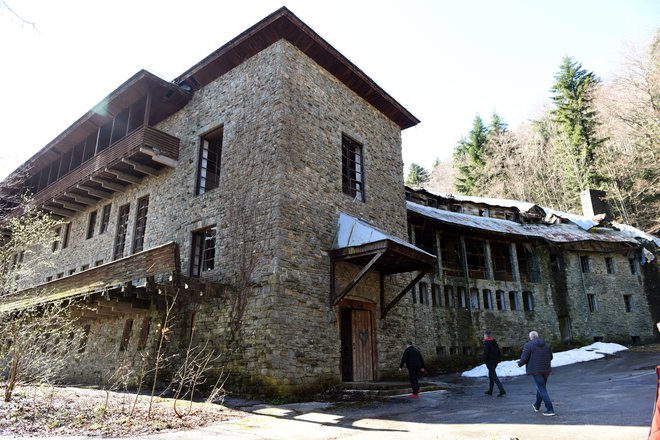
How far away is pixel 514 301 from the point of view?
980 inches

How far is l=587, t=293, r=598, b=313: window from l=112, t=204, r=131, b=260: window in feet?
85.2

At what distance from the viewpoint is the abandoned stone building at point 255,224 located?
442 inches

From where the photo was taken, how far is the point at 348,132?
15.0m

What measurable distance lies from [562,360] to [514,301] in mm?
6542

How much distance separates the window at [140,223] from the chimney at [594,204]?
2859 centimetres

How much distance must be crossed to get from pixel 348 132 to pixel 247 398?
906cm

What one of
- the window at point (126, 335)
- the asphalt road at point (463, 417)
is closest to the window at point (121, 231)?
the window at point (126, 335)

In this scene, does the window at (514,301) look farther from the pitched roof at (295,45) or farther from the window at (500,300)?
the pitched roof at (295,45)

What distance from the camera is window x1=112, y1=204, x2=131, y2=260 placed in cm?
1725

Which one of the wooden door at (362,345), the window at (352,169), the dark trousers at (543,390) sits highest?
the window at (352,169)

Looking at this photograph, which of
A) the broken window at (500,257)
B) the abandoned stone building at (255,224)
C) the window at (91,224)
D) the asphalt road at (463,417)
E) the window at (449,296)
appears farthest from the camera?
the broken window at (500,257)

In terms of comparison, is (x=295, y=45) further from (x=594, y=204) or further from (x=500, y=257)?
(x=594, y=204)

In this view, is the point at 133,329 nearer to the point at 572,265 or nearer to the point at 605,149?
the point at 572,265

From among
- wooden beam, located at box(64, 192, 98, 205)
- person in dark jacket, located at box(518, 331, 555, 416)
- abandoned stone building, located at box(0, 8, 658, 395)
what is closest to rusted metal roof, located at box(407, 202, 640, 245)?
abandoned stone building, located at box(0, 8, 658, 395)
